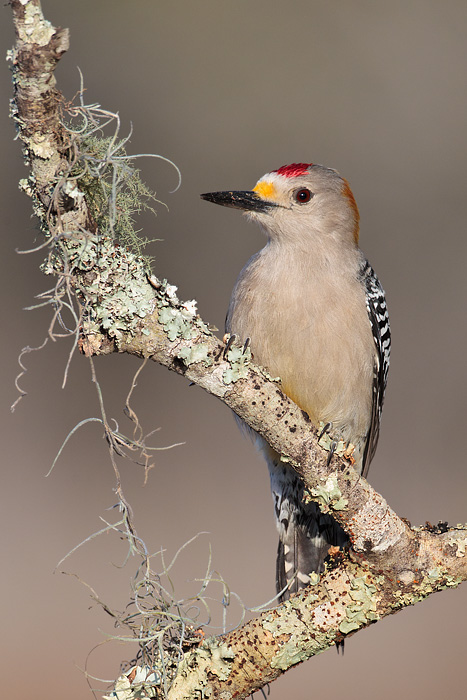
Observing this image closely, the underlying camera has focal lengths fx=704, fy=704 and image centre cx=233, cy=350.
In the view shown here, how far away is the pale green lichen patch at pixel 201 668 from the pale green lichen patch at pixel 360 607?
445 mm

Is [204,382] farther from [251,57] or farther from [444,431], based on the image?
[251,57]

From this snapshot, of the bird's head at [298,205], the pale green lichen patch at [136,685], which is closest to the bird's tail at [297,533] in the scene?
the bird's head at [298,205]

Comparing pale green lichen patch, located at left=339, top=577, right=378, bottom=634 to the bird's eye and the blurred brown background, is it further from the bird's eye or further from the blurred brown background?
the blurred brown background

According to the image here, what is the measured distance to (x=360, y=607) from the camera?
2637 millimetres

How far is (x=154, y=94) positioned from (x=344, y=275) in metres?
3.75

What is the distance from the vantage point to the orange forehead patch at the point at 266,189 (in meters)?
3.90

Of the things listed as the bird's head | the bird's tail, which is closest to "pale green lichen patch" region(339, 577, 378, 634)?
the bird's tail

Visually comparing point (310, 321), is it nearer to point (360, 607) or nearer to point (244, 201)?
point (244, 201)

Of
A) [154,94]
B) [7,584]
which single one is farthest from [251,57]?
[7,584]

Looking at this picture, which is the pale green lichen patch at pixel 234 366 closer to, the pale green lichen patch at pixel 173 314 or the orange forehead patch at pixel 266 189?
the pale green lichen patch at pixel 173 314

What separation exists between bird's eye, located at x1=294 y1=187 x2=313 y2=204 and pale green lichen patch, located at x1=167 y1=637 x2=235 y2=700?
240cm

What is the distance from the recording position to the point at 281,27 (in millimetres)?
6844

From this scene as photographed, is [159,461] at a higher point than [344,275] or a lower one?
higher

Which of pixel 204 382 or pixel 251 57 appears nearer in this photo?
pixel 204 382
